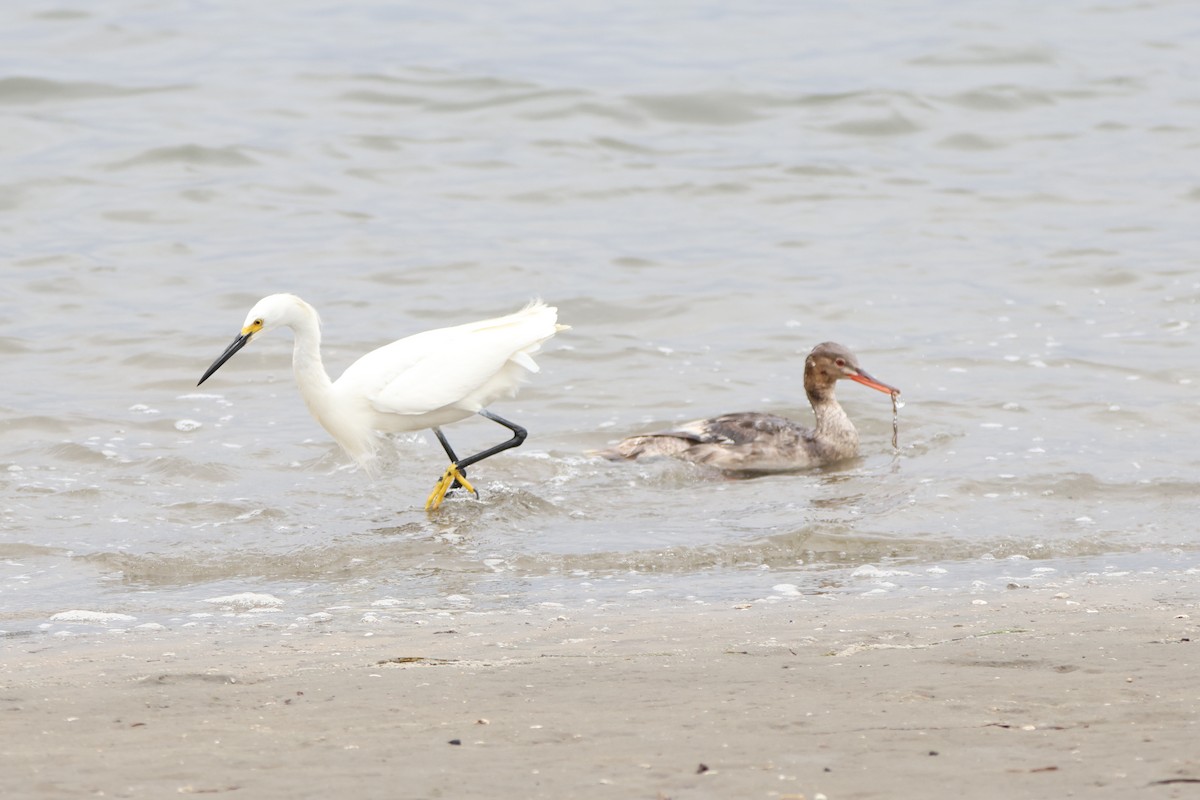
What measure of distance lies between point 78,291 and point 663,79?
9.61 meters

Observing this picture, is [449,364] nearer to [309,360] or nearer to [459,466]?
[459,466]

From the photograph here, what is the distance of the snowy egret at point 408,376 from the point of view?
8344 millimetres

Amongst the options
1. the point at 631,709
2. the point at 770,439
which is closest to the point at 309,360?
the point at 770,439

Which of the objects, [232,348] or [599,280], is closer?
[232,348]

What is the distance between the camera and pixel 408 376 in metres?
8.38

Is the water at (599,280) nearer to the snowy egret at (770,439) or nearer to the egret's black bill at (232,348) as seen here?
the snowy egret at (770,439)

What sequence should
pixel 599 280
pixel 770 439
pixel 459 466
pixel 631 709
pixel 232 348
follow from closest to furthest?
pixel 631 709 < pixel 232 348 < pixel 459 466 < pixel 770 439 < pixel 599 280

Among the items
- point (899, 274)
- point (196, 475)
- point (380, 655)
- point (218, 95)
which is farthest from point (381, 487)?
point (218, 95)

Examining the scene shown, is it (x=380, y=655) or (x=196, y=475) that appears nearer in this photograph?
(x=380, y=655)

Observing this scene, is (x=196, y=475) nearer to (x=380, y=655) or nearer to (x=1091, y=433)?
(x=380, y=655)

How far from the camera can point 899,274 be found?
13742 mm

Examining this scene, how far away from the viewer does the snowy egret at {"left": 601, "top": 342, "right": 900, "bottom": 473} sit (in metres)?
9.25

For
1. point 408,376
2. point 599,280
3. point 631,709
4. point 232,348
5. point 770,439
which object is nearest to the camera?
point 631,709

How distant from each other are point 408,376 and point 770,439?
91.7 inches
